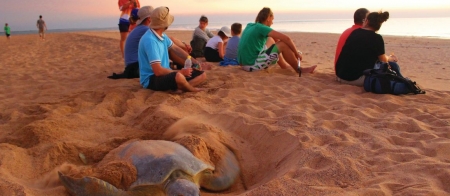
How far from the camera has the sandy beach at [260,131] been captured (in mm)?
2344

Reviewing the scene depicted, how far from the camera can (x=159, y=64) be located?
438cm

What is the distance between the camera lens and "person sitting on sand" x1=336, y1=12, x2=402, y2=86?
4.70 meters

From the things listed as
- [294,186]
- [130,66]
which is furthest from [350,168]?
[130,66]

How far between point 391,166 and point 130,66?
4180 mm

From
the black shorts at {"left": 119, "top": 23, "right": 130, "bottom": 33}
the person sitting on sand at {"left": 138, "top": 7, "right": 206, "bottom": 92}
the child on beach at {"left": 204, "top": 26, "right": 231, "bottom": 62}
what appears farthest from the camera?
the child on beach at {"left": 204, "top": 26, "right": 231, "bottom": 62}

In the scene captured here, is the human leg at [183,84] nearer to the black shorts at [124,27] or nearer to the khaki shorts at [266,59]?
the khaki shorts at [266,59]

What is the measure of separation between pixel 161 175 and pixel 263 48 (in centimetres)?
422

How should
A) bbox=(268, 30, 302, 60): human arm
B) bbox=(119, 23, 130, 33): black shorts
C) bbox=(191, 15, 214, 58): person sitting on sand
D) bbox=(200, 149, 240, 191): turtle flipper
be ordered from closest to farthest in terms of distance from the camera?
bbox=(200, 149, 240, 191): turtle flipper → bbox=(268, 30, 302, 60): human arm → bbox=(119, 23, 130, 33): black shorts → bbox=(191, 15, 214, 58): person sitting on sand

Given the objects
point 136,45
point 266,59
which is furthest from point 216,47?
point 136,45

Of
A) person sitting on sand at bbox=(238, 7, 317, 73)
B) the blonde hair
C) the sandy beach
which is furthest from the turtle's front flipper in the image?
the blonde hair

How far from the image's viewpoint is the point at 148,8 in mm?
5020

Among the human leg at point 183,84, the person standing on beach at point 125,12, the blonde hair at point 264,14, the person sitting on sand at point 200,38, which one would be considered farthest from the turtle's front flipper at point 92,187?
the person sitting on sand at point 200,38

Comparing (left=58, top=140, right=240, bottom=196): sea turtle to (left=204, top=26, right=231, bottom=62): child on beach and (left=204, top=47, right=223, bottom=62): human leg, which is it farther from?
(left=204, top=47, right=223, bottom=62): human leg

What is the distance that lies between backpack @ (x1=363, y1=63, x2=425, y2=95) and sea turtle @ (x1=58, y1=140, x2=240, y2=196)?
8.69ft
